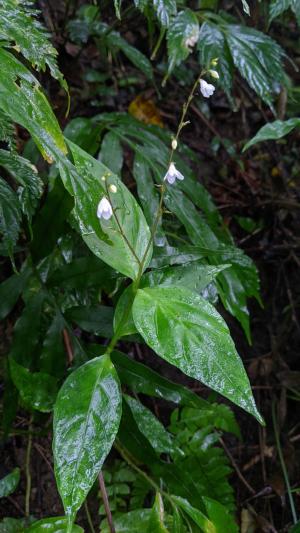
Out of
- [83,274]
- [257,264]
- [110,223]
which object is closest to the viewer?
[110,223]

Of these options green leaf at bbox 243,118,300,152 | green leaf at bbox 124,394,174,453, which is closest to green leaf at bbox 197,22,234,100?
green leaf at bbox 243,118,300,152

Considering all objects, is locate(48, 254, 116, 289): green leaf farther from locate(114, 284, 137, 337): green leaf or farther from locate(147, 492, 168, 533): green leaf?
locate(147, 492, 168, 533): green leaf

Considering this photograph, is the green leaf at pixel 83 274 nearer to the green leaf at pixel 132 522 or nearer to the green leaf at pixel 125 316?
the green leaf at pixel 125 316

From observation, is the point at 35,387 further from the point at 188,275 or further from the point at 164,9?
the point at 164,9

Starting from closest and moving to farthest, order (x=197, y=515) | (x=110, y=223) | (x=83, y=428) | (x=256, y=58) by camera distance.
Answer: (x=83, y=428)
(x=110, y=223)
(x=197, y=515)
(x=256, y=58)

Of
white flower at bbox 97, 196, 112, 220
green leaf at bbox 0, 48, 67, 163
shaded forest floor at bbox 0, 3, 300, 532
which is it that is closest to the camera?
green leaf at bbox 0, 48, 67, 163

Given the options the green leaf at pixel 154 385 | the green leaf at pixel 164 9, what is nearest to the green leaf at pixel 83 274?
the green leaf at pixel 154 385

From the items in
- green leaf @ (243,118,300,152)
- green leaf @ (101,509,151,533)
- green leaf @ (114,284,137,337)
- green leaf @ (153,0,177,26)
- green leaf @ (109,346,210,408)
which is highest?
green leaf @ (153,0,177,26)

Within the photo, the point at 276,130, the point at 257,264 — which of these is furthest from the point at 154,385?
the point at 257,264
